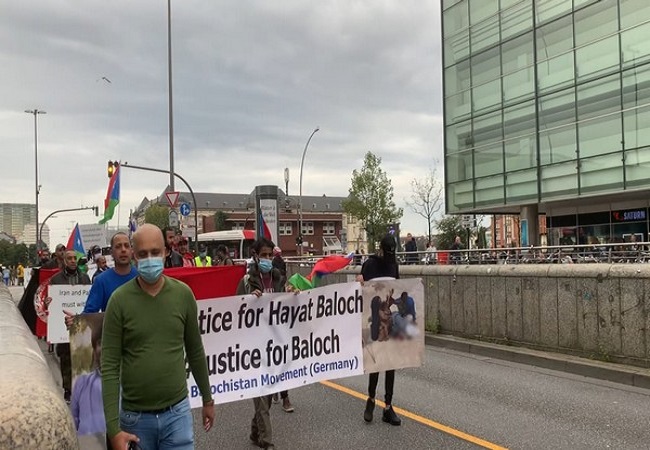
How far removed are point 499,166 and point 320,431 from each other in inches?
1075

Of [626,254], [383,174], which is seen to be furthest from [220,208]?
[626,254]

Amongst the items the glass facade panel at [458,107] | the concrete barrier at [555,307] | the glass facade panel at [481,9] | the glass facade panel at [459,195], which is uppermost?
the glass facade panel at [481,9]

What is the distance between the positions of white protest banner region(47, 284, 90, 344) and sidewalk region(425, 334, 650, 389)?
648cm

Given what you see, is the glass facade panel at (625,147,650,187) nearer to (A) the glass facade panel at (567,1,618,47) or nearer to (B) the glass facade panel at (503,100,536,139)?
(B) the glass facade panel at (503,100,536,139)

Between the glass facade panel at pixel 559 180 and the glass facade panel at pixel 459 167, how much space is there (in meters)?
5.03

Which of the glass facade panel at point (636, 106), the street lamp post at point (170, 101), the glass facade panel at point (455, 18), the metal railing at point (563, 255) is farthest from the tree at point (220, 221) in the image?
the metal railing at point (563, 255)

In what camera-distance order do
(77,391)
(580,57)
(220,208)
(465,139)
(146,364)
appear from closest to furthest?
1. (146,364)
2. (77,391)
3. (580,57)
4. (465,139)
5. (220,208)

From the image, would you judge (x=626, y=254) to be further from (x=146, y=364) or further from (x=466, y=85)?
(x=466, y=85)

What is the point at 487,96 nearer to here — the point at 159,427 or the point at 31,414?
the point at 159,427

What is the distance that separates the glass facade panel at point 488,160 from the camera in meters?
31.0

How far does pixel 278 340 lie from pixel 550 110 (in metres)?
26.1

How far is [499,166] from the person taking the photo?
31016mm

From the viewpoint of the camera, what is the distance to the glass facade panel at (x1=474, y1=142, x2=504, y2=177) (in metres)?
31.0

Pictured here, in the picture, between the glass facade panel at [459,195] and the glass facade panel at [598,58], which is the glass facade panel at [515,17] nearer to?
the glass facade panel at [598,58]
